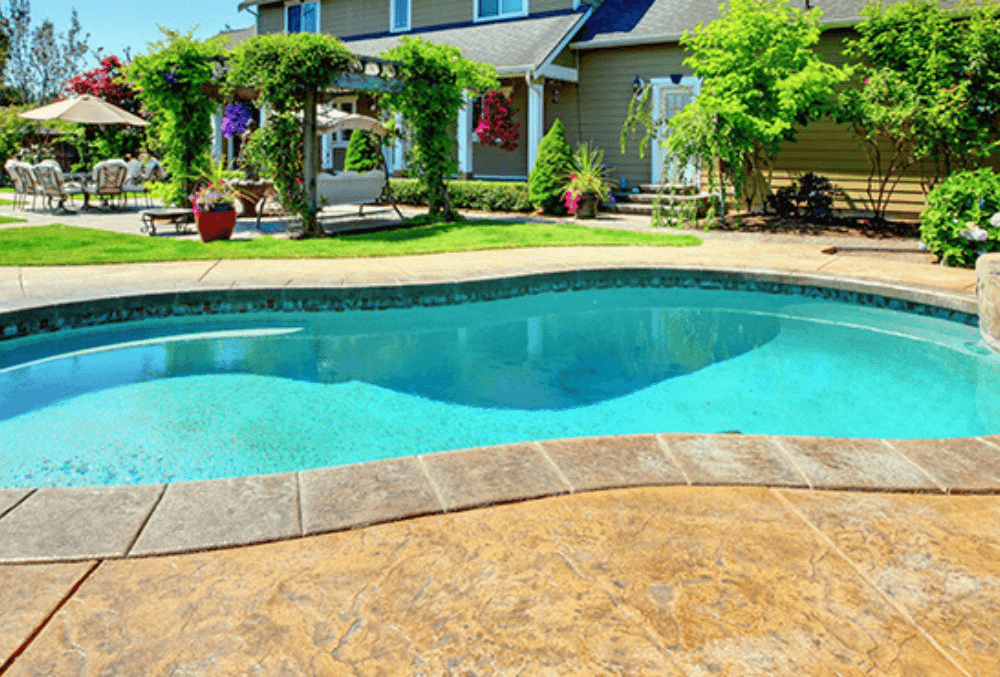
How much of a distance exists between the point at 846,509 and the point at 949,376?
13.2 ft

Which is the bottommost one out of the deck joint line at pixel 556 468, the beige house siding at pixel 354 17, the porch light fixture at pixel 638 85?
the deck joint line at pixel 556 468

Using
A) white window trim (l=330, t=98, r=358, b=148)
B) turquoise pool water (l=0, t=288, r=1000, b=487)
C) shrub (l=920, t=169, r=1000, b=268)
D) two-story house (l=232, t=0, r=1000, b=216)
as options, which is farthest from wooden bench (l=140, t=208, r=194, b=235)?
shrub (l=920, t=169, r=1000, b=268)

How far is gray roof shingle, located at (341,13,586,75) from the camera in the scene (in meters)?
15.6

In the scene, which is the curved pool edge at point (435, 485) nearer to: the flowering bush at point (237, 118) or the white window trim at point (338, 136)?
the flowering bush at point (237, 118)

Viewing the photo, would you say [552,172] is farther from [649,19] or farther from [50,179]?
[50,179]

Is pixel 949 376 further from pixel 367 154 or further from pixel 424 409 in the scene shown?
pixel 367 154

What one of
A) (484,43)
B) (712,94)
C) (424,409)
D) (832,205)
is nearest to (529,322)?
(424,409)

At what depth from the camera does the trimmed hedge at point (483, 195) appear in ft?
50.9

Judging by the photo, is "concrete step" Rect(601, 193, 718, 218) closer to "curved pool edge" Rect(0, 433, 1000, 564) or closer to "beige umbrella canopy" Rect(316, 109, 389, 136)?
"beige umbrella canopy" Rect(316, 109, 389, 136)

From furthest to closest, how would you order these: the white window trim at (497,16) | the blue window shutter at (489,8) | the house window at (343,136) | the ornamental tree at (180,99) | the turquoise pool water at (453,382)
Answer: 1. the house window at (343,136)
2. the blue window shutter at (489,8)
3. the white window trim at (497,16)
4. the ornamental tree at (180,99)
5. the turquoise pool water at (453,382)

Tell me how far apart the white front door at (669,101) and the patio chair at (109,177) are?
410 inches

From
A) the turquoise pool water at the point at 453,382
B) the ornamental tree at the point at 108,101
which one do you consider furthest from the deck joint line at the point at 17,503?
the ornamental tree at the point at 108,101

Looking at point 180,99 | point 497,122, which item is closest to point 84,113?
point 180,99

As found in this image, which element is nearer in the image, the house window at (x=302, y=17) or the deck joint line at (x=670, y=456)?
the deck joint line at (x=670, y=456)
